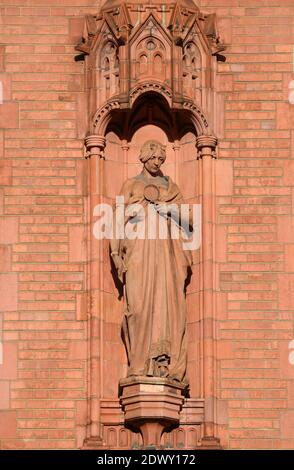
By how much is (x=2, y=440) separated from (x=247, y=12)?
6.10m

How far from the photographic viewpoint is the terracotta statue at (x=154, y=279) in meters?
30.2

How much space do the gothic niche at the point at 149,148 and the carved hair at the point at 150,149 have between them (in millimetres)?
23

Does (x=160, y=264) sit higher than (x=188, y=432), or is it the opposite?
(x=160, y=264)

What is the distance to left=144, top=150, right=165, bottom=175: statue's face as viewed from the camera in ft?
101

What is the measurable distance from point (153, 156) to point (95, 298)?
6.19 ft

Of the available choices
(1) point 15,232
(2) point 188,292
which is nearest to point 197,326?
(2) point 188,292

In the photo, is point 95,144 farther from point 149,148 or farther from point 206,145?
point 206,145

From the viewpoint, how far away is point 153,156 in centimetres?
3083

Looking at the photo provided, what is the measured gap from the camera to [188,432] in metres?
30.2

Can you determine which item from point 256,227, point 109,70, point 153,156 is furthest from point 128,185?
point 256,227

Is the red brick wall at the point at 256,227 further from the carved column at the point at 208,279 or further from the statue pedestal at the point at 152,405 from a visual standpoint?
the statue pedestal at the point at 152,405

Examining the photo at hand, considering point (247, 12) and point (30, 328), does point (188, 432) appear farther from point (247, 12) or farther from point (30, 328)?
point (247, 12)

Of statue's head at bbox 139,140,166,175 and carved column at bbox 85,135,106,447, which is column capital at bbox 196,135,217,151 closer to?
statue's head at bbox 139,140,166,175

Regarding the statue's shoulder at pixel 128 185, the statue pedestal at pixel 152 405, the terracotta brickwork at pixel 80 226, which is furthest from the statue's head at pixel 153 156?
the statue pedestal at pixel 152 405
